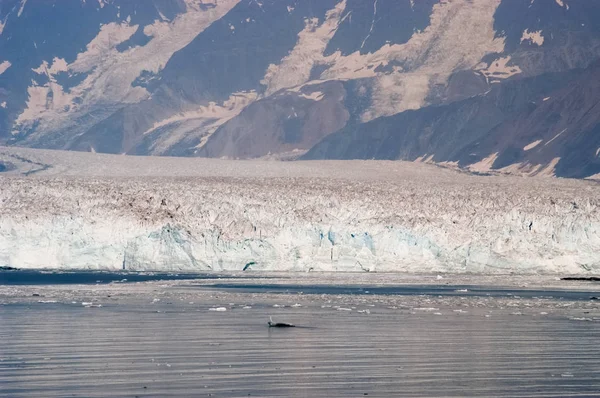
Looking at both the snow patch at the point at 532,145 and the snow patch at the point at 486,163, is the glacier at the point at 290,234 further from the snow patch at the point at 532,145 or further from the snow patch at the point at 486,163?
the snow patch at the point at 486,163

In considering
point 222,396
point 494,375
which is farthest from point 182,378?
point 494,375

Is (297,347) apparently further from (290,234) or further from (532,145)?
(532,145)

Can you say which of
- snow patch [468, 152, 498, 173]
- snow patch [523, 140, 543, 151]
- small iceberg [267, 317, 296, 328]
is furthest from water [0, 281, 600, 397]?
snow patch [468, 152, 498, 173]

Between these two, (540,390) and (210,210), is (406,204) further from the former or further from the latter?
(540,390)

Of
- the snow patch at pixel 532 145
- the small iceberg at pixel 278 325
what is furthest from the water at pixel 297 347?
the snow patch at pixel 532 145

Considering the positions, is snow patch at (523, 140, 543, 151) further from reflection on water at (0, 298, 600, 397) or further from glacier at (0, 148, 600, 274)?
reflection on water at (0, 298, 600, 397)

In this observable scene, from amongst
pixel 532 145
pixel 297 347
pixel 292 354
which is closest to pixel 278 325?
pixel 297 347
